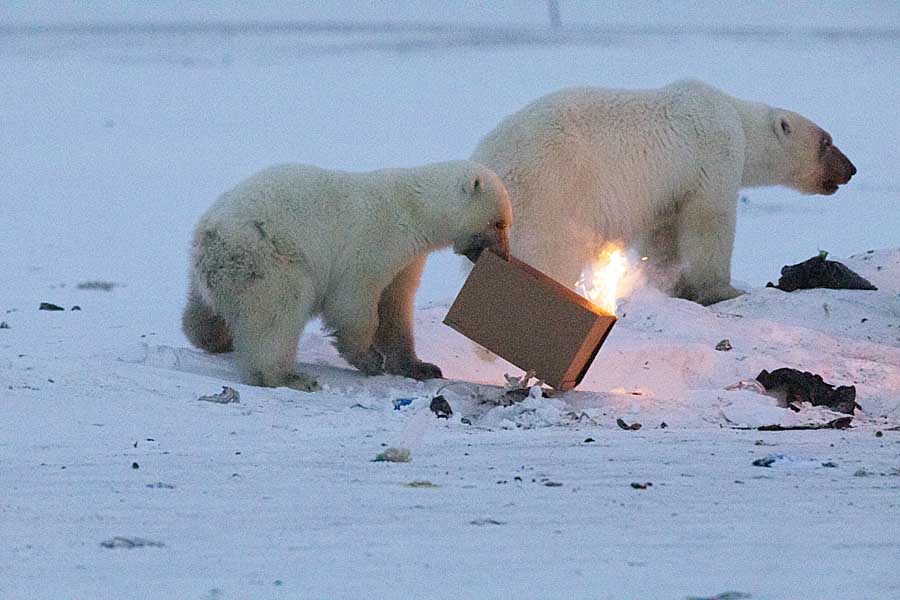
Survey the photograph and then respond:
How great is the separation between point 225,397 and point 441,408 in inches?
30.9

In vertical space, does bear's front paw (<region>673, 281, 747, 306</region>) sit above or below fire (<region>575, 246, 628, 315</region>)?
below

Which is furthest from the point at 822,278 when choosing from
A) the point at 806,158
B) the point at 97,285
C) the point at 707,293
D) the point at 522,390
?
the point at 97,285

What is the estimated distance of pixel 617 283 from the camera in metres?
8.12

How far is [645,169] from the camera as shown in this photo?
746cm

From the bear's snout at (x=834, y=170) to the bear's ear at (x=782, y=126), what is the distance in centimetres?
37

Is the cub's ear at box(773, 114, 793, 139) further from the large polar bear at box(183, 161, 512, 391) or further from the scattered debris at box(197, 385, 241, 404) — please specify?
the scattered debris at box(197, 385, 241, 404)

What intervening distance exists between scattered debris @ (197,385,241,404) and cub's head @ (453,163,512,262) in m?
1.31

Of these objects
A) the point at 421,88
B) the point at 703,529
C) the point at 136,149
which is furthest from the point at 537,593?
the point at 421,88

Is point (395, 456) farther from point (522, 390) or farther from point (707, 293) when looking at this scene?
point (707, 293)

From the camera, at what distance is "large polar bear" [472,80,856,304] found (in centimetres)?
703

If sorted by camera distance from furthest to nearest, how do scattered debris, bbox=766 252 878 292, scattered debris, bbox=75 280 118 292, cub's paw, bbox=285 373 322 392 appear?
scattered debris, bbox=75 280 118 292, scattered debris, bbox=766 252 878 292, cub's paw, bbox=285 373 322 392

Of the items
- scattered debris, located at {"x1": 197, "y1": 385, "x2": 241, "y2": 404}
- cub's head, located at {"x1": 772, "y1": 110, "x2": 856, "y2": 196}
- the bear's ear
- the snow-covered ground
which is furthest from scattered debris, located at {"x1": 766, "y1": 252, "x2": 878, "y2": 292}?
scattered debris, located at {"x1": 197, "y1": 385, "x2": 241, "y2": 404}

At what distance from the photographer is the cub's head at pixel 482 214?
20.1 feet

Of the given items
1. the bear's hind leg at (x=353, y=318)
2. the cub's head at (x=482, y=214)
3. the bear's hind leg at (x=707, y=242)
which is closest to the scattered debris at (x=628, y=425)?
the cub's head at (x=482, y=214)
